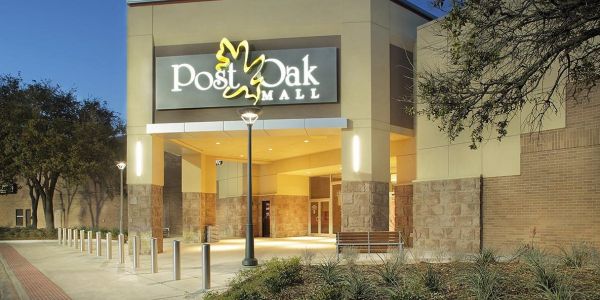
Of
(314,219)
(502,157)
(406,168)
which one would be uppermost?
(502,157)

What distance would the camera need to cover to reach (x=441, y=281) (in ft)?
28.2

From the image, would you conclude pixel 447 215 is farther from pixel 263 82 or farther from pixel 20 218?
pixel 20 218

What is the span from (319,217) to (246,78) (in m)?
15.0

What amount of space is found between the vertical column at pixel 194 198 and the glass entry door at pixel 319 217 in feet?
23.5

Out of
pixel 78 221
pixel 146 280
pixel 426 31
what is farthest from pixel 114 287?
pixel 78 221

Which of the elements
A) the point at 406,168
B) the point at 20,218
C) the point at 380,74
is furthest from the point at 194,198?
the point at 20,218

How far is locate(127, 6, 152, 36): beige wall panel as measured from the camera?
20984 millimetres

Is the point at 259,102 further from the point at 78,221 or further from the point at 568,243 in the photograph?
the point at 78,221

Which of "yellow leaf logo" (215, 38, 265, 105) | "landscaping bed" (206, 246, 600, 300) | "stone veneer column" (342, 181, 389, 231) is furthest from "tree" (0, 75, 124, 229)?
"landscaping bed" (206, 246, 600, 300)

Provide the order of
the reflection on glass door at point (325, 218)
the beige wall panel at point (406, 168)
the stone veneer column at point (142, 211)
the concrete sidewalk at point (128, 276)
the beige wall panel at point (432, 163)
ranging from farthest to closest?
the reflection on glass door at point (325, 218) → the beige wall panel at point (406, 168) → the stone veneer column at point (142, 211) → the beige wall panel at point (432, 163) → the concrete sidewalk at point (128, 276)

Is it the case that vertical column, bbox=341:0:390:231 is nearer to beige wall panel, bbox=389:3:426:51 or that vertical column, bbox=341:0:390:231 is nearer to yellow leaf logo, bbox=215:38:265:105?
beige wall panel, bbox=389:3:426:51

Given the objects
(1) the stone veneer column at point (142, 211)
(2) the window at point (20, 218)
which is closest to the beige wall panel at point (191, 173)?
(1) the stone veneer column at point (142, 211)

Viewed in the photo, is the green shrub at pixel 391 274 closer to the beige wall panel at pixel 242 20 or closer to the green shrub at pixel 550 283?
the green shrub at pixel 550 283

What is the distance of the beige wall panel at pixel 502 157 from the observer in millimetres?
16906
